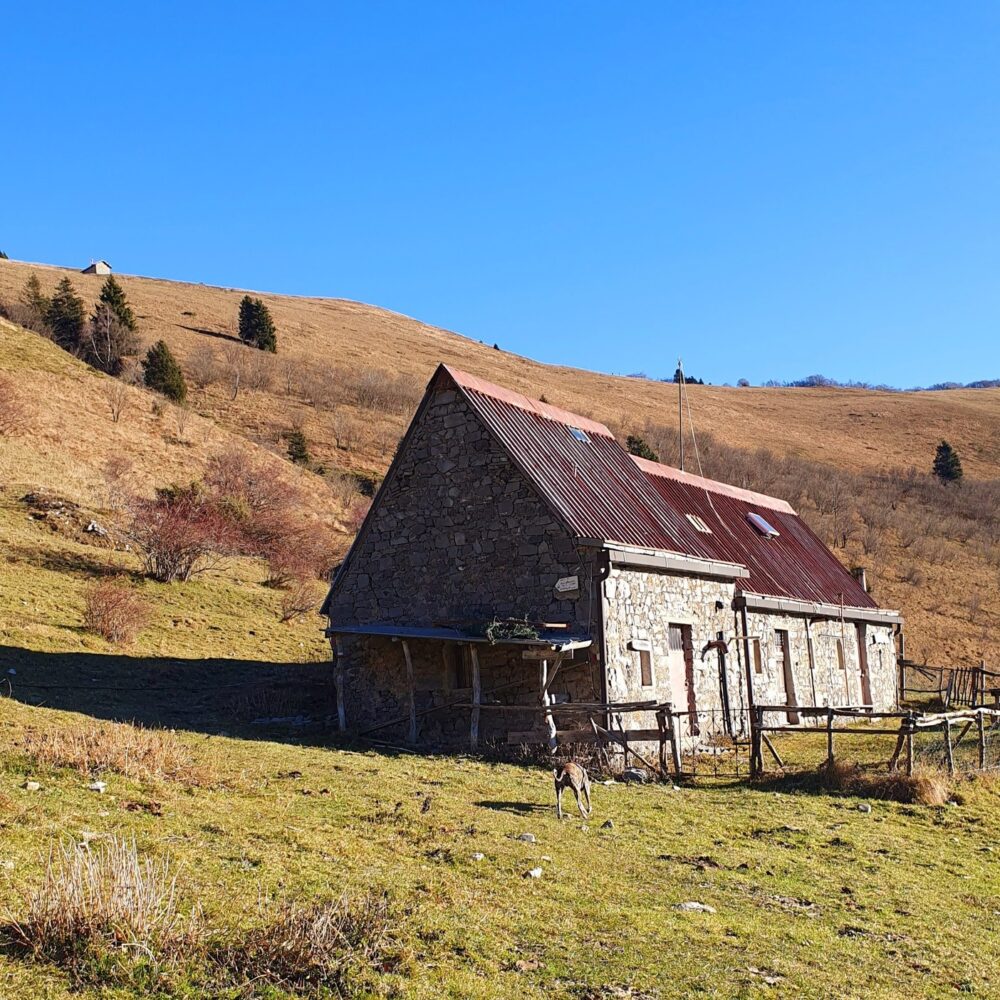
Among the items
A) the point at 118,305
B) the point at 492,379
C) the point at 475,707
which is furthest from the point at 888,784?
the point at 492,379

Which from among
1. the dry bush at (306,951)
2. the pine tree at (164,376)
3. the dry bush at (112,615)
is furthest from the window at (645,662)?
the pine tree at (164,376)

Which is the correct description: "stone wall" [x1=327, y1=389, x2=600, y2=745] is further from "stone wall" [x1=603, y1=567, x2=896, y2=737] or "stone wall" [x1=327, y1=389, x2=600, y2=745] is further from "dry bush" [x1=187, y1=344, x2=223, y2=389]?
"dry bush" [x1=187, y1=344, x2=223, y2=389]

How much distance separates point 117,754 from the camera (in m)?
11.2

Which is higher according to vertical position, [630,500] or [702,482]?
[702,482]

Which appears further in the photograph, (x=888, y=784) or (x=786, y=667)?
(x=786, y=667)

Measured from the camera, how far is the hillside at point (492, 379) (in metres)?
47.8

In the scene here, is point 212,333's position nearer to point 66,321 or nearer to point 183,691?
point 66,321

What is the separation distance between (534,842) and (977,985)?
458cm

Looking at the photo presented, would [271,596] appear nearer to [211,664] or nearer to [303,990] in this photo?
[211,664]

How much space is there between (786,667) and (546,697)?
9.47 meters

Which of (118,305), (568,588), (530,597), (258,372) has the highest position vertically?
(118,305)

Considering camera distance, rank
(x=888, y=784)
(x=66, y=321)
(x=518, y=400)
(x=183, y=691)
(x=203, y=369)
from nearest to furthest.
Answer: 1. (x=888, y=784)
2. (x=183, y=691)
3. (x=518, y=400)
4. (x=66, y=321)
5. (x=203, y=369)

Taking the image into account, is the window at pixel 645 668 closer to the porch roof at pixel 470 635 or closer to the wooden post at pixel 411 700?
the porch roof at pixel 470 635

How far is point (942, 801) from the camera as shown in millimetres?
14812
